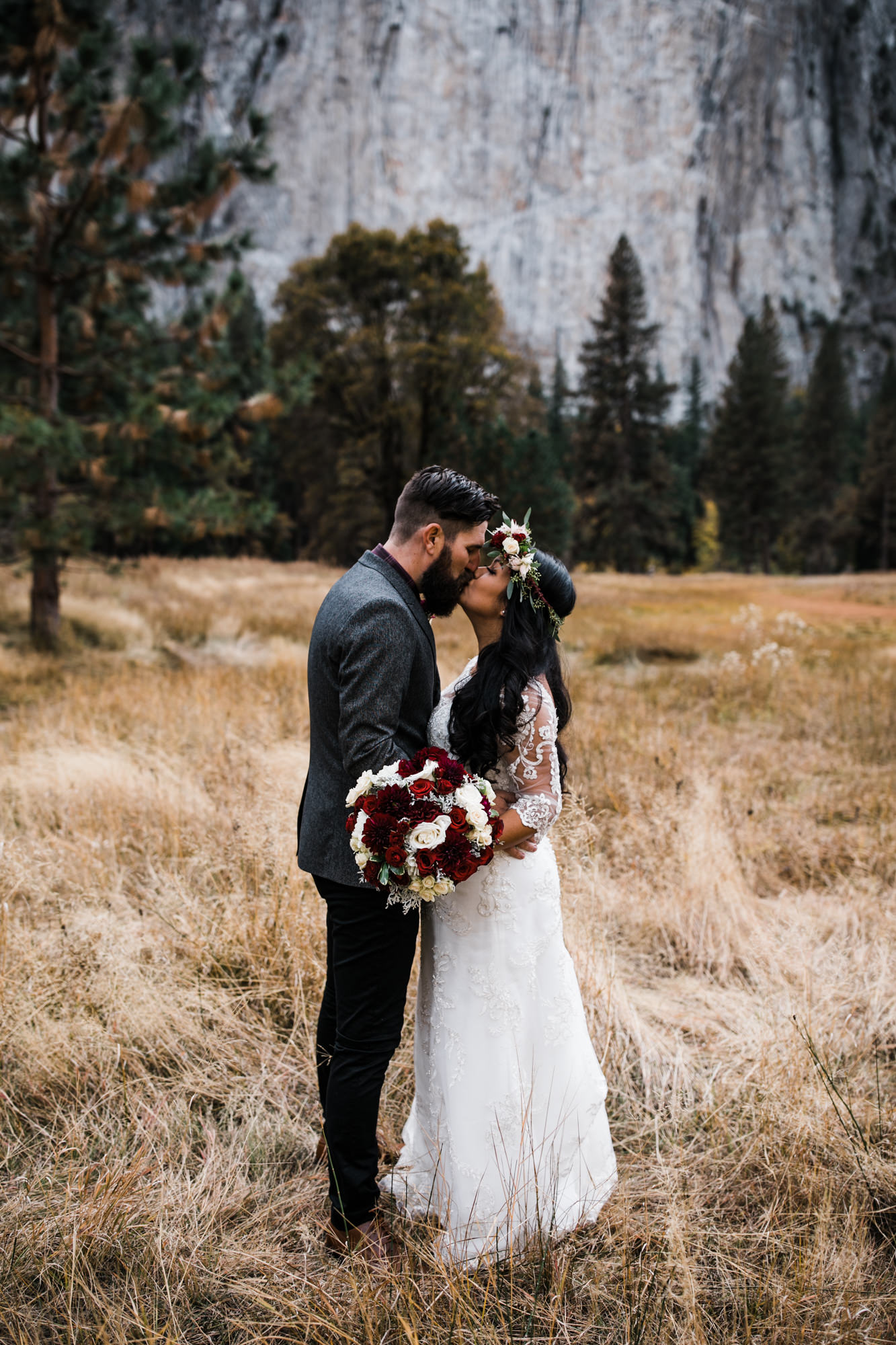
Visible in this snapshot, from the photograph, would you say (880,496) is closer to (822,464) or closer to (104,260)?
(822,464)

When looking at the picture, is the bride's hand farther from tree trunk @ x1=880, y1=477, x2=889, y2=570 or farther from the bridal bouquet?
tree trunk @ x1=880, y1=477, x2=889, y2=570

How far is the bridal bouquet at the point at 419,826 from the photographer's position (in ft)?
5.84

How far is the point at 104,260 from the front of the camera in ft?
34.2

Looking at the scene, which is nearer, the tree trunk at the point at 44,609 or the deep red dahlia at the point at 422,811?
the deep red dahlia at the point at 422,811

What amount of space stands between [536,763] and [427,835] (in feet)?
1.86

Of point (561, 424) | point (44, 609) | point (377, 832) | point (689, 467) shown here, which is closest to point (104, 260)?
point (44, 609)

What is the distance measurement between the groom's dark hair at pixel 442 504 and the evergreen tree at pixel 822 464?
4863 cm

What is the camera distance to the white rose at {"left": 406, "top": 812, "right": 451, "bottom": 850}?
1.77 meters

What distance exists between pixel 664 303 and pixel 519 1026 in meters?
97.8

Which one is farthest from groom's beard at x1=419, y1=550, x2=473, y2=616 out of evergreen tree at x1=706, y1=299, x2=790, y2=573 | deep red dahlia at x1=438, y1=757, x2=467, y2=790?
evergreen tree at x1=706, y1=299, x2=790, y2=573

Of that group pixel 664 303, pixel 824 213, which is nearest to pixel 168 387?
pixel 664 303

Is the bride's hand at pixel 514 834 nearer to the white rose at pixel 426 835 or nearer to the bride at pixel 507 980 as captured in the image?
the bride at pixel 507 980

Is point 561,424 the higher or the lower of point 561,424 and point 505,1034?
the higher

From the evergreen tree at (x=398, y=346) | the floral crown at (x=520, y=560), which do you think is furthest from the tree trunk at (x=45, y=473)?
the evergreen tree at (x=398, y=346)
